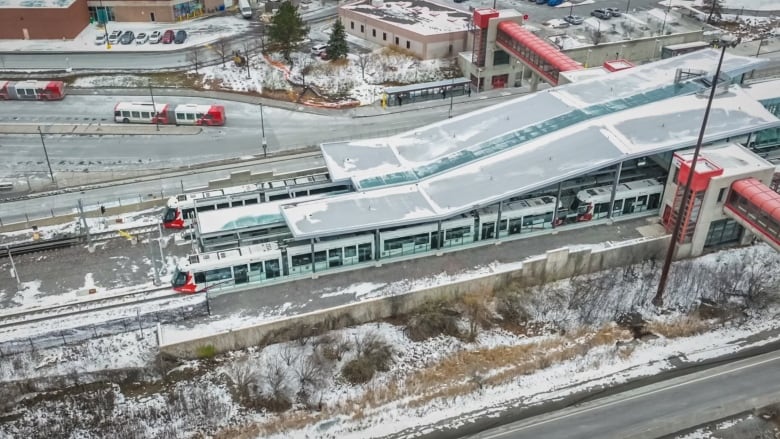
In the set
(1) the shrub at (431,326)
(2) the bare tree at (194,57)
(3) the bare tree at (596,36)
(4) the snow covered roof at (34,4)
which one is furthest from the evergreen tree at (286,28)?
(1) the shrub at (431,326)

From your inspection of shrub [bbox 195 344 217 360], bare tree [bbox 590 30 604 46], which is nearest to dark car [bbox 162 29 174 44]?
bare tree [bbox 590 30 604 46]

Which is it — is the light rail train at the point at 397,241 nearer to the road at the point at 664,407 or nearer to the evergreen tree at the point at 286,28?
the road at the point at 664,407

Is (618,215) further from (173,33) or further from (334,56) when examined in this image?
(173,33)

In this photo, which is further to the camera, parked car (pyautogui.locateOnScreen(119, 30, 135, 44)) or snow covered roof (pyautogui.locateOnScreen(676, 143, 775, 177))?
parked car (pyautogui.locateOnScreen(119, 30, 135, 44))

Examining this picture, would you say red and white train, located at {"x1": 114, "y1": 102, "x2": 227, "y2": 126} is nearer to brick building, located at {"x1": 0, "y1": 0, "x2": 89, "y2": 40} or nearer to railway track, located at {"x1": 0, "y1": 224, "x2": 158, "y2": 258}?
railway track, located at {"x1": 0, "y1": 224, "x2": 158, "y2": 258}

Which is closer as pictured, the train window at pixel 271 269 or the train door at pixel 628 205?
the train window at pixel 271 269
